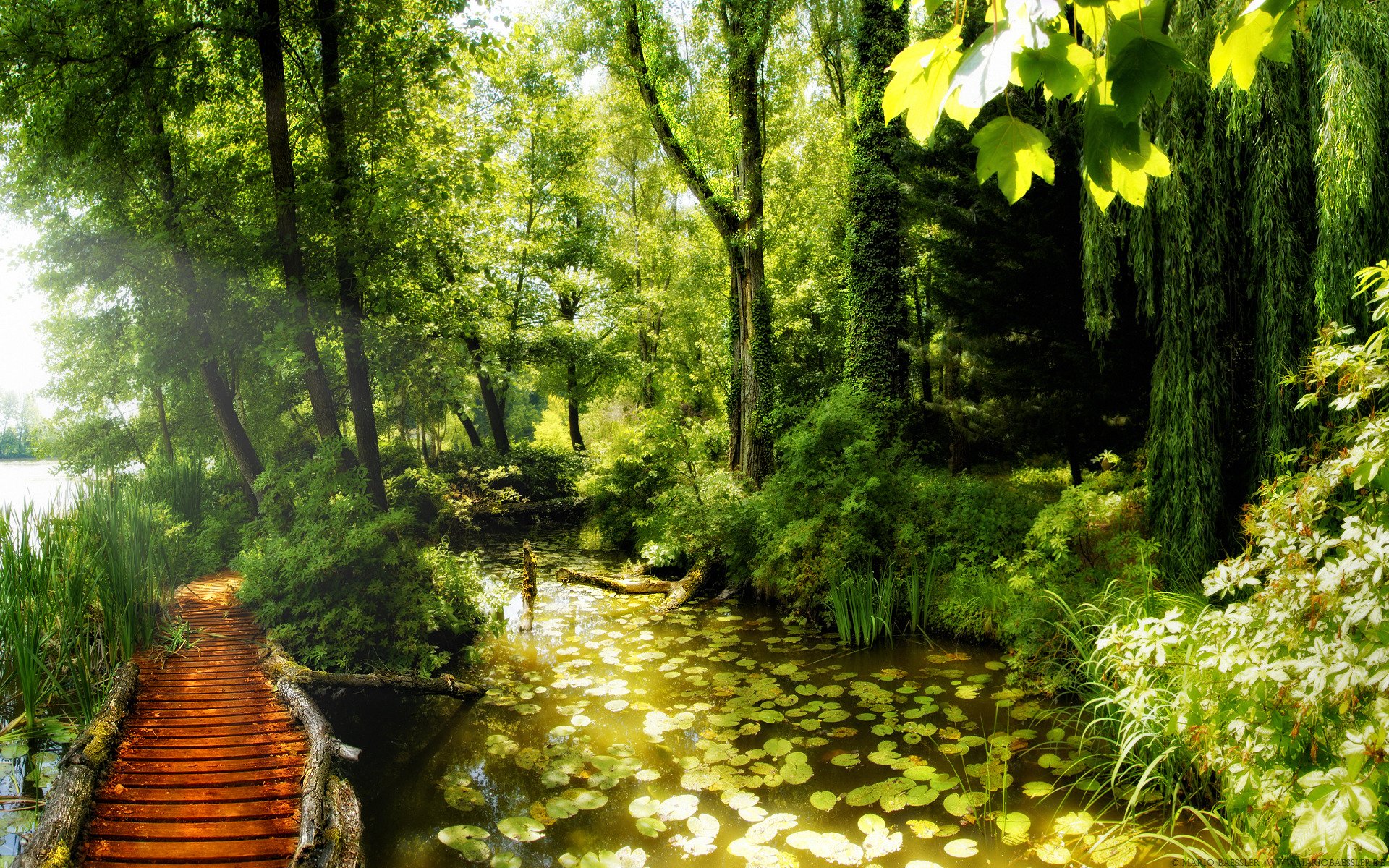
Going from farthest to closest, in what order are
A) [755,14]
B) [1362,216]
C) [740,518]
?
1. [755,14]
2. [740,518]
3. [1362,216]

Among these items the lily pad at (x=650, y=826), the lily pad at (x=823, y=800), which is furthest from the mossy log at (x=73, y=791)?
the lily pad at (x=823, y=800)

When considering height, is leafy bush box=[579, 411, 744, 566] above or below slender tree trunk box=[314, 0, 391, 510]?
below

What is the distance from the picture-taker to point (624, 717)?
16.8ft

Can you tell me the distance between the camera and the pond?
3.47 metres

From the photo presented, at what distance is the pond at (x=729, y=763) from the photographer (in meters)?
3.47

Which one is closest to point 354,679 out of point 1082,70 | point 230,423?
point 230,423

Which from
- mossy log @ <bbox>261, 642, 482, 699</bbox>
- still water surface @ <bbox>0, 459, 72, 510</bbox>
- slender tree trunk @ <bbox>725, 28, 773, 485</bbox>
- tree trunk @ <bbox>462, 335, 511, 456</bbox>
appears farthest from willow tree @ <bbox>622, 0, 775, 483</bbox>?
tree trunk @ <bbox>462, 335, 511, 456</bbox>

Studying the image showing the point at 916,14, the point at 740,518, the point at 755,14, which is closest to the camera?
the point at 916,14

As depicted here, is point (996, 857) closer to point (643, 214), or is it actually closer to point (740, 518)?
point (740, 518)

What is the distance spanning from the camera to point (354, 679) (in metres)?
5.20

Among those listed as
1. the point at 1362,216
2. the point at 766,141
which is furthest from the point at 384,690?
the point at 766,141

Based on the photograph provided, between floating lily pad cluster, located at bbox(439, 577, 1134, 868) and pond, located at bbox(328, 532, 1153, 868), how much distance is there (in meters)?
0.01

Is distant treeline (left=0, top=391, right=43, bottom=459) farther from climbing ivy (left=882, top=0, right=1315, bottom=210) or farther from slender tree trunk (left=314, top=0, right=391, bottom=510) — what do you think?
climbing ivy (left=882, top=0, right=1315, bottom=210)

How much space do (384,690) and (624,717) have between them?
224 cm
